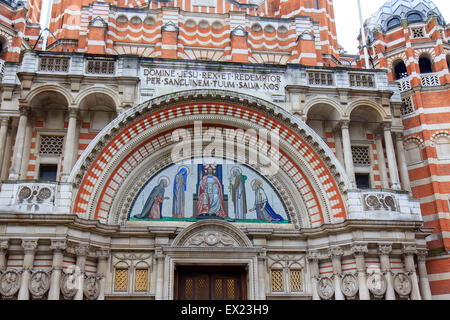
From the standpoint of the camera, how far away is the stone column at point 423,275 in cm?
1471

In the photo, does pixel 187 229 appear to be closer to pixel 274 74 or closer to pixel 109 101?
pixel 109 101

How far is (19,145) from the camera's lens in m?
14.4

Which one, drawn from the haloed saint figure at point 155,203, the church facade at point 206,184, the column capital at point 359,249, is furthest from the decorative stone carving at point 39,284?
the column capital at point 359,249

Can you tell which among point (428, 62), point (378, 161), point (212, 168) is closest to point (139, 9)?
point (212, 168)

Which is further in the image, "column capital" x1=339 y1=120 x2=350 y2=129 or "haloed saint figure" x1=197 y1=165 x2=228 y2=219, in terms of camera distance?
"column capital" x1=339 y1=120 x2=350 y2=129

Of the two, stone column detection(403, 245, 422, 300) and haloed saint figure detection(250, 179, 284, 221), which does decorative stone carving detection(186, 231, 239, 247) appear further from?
stone column detection(403, 245, 422, 300)

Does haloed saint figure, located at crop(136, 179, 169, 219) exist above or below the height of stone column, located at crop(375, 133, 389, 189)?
below

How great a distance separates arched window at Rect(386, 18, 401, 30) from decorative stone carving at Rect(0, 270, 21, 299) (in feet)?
67.3

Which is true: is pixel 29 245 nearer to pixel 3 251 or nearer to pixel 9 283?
pixel 3 251

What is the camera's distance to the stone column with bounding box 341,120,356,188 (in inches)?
600

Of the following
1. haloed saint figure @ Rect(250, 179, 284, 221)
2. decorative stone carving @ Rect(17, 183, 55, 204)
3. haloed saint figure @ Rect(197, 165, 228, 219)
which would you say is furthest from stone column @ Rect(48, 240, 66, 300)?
haloed saint figure @ Rect(250, 179, 284, 221)

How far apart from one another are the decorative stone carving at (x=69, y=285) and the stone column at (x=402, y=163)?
39.1 ft

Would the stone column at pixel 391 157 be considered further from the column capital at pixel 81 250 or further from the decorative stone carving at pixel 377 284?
the column capital at pixel 81 250

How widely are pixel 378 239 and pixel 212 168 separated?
6287 millimetres
